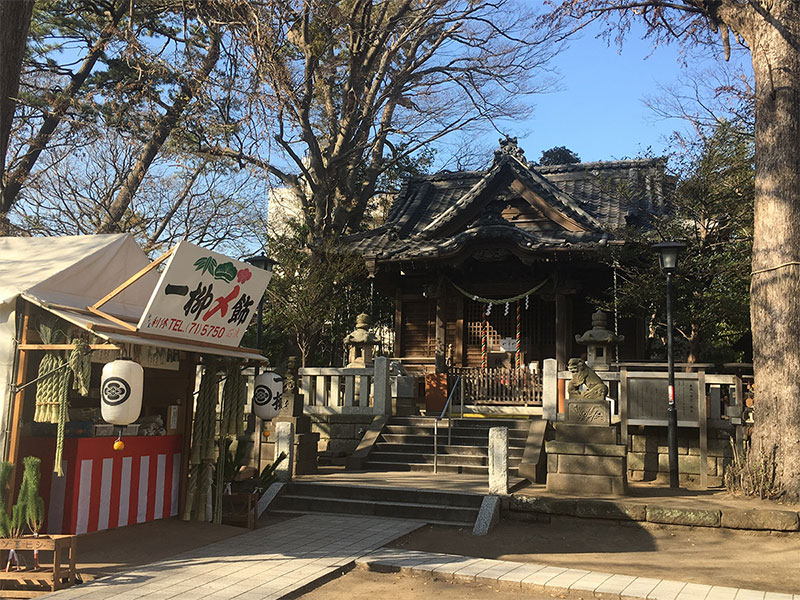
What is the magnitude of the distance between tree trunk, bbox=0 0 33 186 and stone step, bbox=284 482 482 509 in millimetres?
6598

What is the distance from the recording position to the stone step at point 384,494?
995 cm

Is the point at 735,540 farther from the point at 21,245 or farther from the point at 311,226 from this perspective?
the point at 311,226

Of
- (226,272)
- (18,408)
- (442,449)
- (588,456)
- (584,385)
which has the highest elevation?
(226,272)

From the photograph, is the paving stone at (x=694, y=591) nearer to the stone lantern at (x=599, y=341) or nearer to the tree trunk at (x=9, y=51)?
the stone lantern at (x=599, y=341)

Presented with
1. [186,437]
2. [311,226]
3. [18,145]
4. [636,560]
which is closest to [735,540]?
[636,560]

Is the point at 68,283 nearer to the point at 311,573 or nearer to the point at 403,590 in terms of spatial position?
the point at 311,573

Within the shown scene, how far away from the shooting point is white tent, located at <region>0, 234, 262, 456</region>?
Answer: 702 centimetres

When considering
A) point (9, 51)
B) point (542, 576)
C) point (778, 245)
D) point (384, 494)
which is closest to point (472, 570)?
point (542, 576)

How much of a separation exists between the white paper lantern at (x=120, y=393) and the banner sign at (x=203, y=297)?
1.53 feet

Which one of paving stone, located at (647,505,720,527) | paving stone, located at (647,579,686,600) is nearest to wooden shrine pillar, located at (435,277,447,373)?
paving stone, located at (647,505,720,527)

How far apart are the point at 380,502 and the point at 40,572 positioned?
16.3 ft

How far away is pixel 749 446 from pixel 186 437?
341 inches

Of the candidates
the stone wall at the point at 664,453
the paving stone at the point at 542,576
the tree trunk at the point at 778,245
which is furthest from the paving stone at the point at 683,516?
the stone wall at the point at 664,453

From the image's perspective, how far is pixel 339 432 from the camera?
14.7 m
